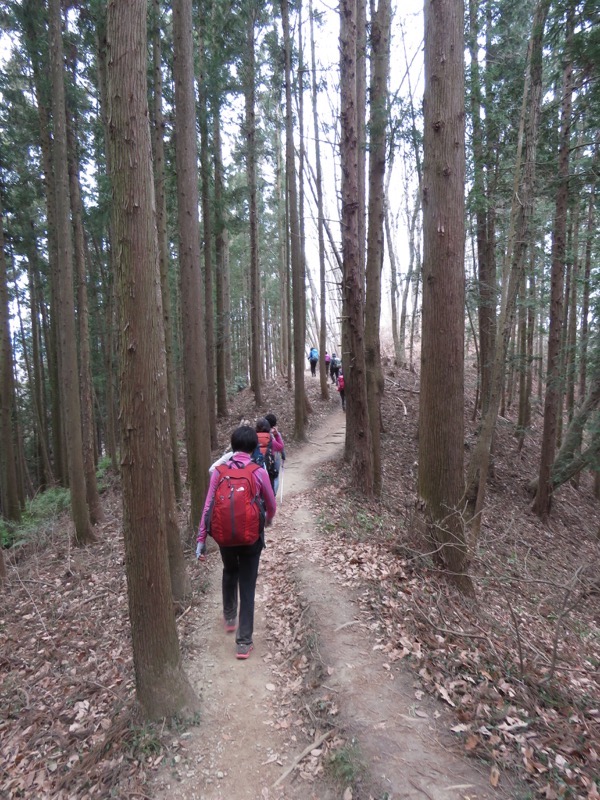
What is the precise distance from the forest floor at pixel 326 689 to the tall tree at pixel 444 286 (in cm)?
59

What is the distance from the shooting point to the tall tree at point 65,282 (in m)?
8.20

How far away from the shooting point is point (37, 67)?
A: 10391 millimetres

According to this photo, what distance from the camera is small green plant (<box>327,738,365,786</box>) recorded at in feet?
9.53

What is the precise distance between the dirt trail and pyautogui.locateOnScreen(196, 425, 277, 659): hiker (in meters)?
0.42

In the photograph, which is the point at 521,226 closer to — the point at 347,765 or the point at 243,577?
the point at 243,577

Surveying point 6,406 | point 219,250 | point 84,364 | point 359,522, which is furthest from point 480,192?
point 6,406

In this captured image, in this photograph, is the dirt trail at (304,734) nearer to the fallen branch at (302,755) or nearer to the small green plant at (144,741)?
the fallen branch at (302,755)

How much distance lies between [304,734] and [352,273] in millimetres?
7086

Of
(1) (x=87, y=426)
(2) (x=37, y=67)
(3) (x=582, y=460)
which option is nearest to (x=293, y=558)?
(1) (x=87, y=426)

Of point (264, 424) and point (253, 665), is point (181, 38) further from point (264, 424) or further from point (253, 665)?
point (253, 665)

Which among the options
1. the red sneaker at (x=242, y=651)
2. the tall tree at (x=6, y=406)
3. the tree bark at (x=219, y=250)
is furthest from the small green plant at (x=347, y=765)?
the tree bark at (x=219, y=250)

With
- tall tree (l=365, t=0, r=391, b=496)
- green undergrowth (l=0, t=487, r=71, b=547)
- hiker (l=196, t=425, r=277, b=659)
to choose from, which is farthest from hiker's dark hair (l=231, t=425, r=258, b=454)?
green undergrowth (l=0, t=487, r=71, b=547)

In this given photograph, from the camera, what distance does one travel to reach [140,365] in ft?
10.4

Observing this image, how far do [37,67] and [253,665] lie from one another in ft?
43.6
